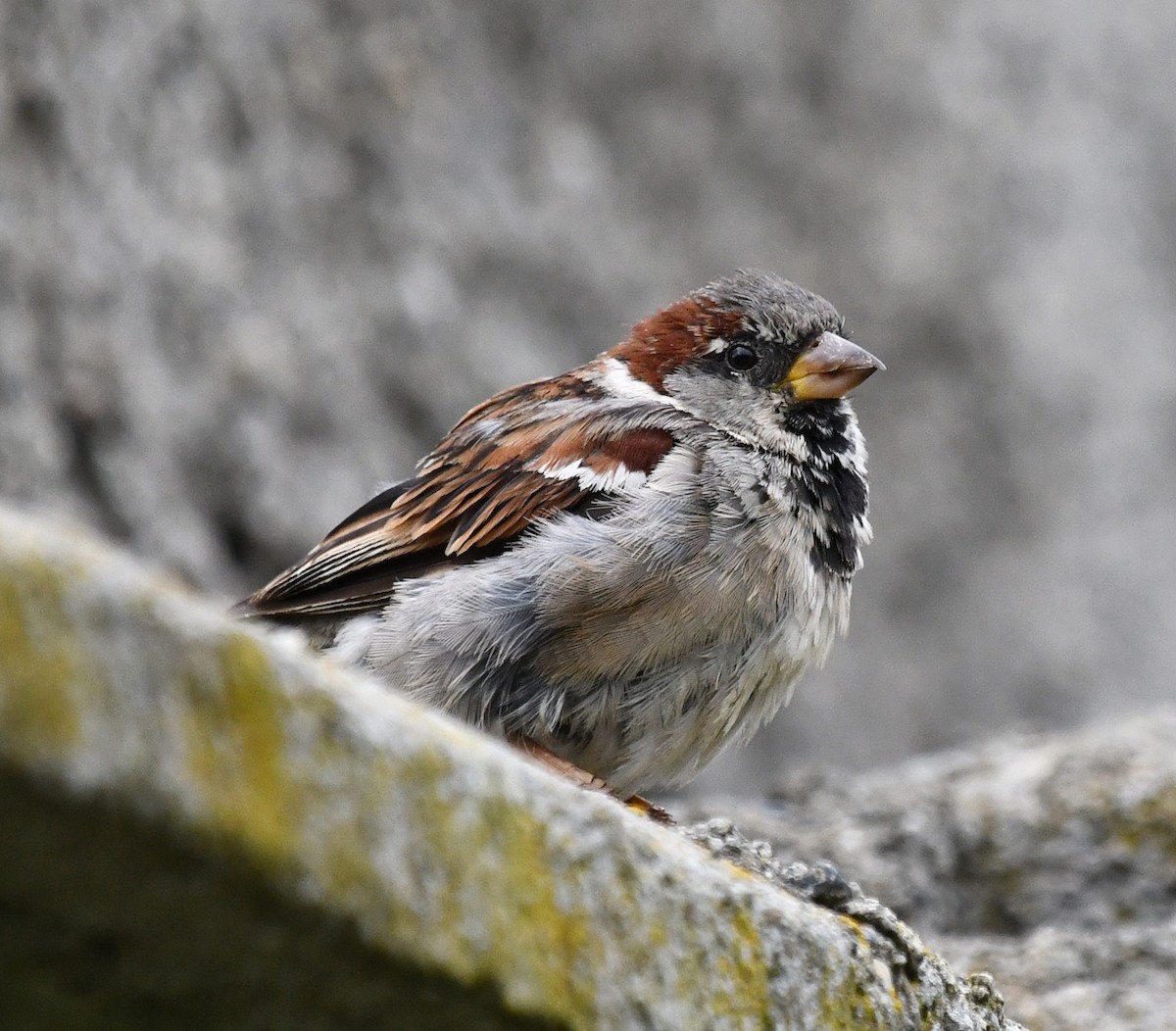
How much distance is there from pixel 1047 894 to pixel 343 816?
7.32ft

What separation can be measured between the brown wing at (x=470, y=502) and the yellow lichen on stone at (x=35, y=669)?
217cm

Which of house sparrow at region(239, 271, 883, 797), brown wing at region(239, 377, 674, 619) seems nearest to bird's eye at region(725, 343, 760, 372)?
house sparrow at region(239, 271, 883, 797)

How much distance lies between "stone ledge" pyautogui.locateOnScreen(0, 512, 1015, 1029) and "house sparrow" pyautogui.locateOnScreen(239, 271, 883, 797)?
1.27 m

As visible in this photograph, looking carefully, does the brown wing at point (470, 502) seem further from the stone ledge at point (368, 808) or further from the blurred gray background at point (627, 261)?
the stone ledge at point (368, 808)

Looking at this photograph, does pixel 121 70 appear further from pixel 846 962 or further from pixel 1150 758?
pixel 846 962

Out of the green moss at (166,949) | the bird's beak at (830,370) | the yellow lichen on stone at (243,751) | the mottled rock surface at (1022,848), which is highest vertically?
the bird's beak at (830,370)

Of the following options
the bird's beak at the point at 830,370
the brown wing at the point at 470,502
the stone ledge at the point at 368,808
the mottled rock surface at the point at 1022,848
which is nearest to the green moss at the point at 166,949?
the stone ledge at the point at 368,808

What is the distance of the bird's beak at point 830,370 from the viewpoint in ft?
11.3

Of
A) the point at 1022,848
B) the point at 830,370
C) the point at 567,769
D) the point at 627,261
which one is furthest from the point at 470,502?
the point at 627,261

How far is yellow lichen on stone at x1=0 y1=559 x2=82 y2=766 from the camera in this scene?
91cm

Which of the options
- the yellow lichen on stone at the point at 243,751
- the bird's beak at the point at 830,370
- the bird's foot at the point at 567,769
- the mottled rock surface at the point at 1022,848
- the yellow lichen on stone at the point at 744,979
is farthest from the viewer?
the bird's beak at the point at 830,370

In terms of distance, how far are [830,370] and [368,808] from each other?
2.47 metres

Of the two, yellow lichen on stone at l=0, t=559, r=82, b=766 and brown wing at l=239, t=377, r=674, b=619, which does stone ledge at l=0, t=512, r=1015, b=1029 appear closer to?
yellow lichen on stone at l=0, t=559, r=82, b=766

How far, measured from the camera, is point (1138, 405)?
718 cm
